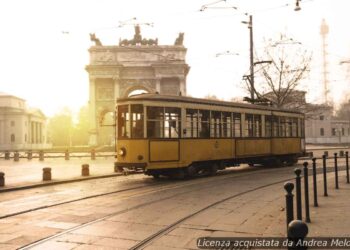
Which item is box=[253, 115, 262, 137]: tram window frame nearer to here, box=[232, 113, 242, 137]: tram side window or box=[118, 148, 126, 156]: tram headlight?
box=[232, 113, 242, 137]: tram side window

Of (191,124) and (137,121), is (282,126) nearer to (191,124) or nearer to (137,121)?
(191,124)

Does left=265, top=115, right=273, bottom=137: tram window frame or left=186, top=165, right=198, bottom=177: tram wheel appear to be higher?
left=265, top=115, right=273, bottom=137: tram window frame

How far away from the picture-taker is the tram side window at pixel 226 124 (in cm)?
1847

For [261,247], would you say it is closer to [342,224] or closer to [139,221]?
[342,224]

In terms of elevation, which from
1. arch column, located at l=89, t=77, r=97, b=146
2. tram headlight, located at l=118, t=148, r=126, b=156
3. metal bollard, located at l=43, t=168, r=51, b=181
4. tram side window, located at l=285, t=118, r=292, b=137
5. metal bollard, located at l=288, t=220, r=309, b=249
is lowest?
metal bollard, located at l=43, t=168, r=51, b=181

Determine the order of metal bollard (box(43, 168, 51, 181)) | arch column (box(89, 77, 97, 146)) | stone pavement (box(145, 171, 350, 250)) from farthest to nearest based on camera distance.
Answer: arch column (box(89, 77, 97, 146)) → metal bollard (box(43, 168, 51, 181)) → stone pavement (box(145, 171, 350, 250))

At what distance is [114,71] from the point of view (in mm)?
64438

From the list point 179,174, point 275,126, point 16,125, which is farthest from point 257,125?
point 16,125

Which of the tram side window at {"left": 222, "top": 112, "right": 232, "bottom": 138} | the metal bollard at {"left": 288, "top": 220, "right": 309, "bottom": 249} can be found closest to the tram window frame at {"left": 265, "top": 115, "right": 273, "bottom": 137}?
the tram side window at {"left": 222, "top": 112, "right": 232, "bottom": 138}

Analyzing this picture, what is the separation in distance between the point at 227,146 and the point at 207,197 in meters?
7.30

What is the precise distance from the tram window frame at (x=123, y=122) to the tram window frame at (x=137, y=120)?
0.18m

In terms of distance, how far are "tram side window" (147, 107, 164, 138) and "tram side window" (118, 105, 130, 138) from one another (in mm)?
765

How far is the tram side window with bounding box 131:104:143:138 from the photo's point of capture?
15.4 metres

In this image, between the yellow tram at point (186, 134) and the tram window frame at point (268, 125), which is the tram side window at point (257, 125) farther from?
the tram window frame at point (268, 125)
